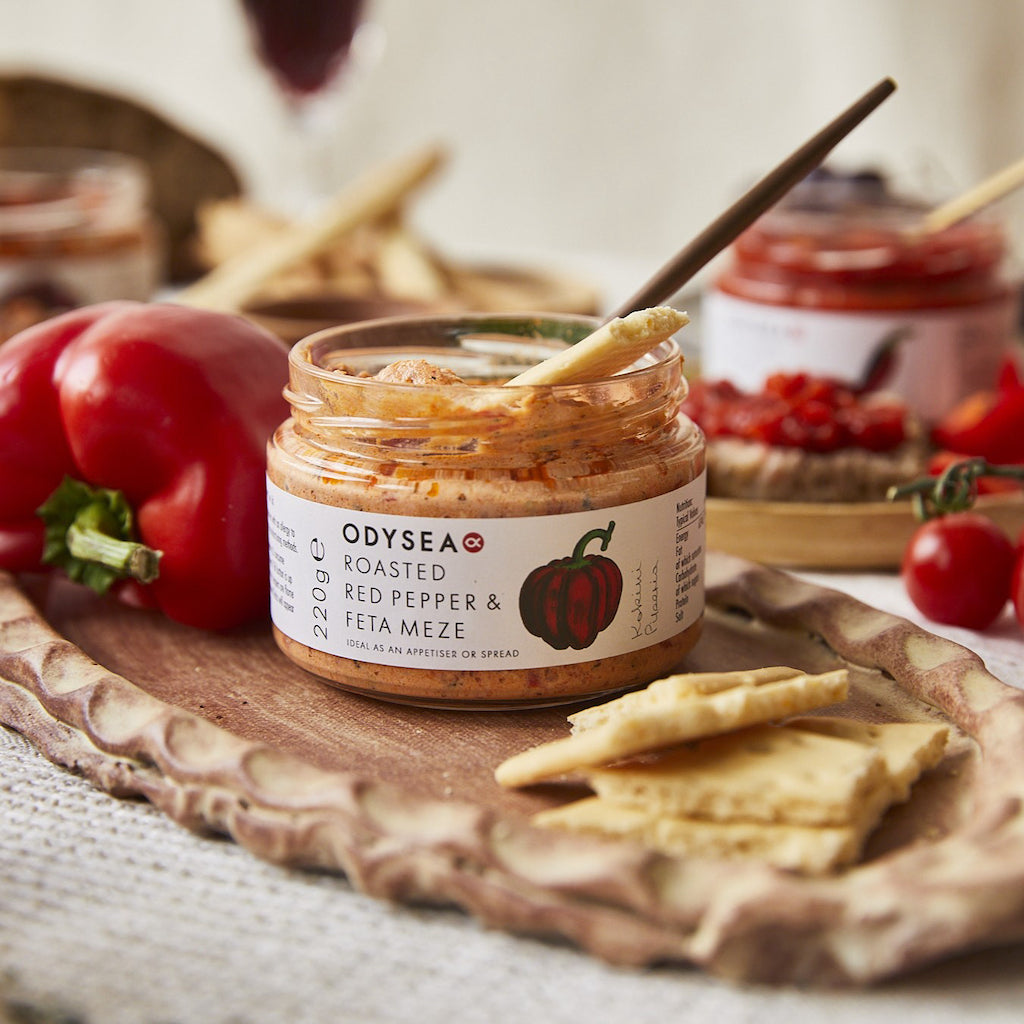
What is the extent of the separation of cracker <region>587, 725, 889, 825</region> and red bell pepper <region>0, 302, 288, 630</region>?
21.8 inches

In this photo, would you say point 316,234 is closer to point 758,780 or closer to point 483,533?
point 483,533

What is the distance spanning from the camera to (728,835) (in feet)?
3.39

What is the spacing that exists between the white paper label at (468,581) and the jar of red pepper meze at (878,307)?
1.01 meters

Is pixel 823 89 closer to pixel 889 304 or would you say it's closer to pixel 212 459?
pixel 889 304

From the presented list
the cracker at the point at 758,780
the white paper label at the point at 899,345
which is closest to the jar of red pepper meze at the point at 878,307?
the white paper label at the point at 899,345

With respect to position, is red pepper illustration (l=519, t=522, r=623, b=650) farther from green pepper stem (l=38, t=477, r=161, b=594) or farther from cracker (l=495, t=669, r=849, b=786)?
green pepper stem (l=38, t=477, r=161, b=594)

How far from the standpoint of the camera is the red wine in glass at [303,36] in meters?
3.32

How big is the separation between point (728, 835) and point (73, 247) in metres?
1.85

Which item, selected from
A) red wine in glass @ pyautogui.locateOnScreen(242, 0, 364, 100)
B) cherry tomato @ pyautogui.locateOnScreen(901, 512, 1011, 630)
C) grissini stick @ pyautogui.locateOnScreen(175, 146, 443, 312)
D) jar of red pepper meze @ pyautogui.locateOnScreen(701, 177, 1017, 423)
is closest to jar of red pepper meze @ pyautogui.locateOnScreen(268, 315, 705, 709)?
cherry tomato @ pyautogui.locateOnScreen(901, 512, 1011, 630)

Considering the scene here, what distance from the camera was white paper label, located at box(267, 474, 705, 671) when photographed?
4.11ft

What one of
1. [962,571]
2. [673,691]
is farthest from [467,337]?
→ [962,571]

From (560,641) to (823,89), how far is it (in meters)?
3.65

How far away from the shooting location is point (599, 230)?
5316 mm

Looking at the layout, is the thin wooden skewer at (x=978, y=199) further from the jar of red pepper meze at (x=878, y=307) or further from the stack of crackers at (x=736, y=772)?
the stack of crackers at (x=736, y=772)
